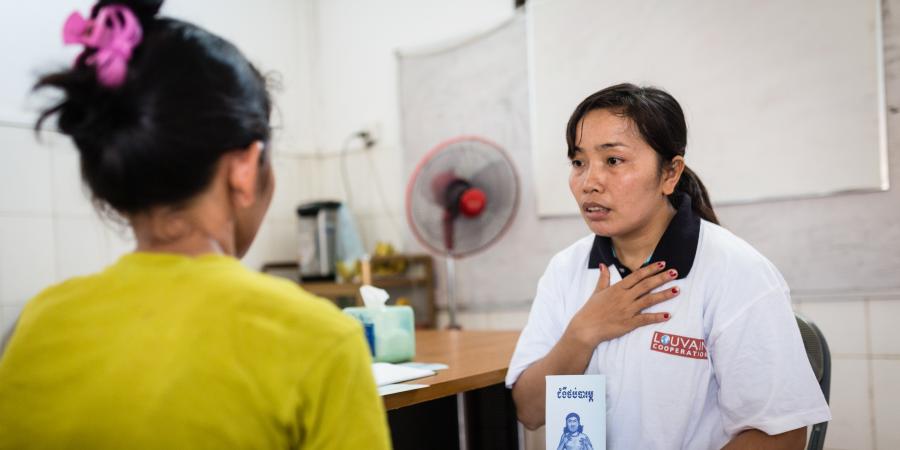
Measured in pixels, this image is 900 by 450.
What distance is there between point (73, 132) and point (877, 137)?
8.00 ft

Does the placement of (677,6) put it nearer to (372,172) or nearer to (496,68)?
(496,68)

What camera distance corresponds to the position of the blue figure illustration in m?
1.31

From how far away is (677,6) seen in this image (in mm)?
2783

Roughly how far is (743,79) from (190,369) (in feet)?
8.06

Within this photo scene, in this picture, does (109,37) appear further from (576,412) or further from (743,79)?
(743,79)

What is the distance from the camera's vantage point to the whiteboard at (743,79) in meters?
2.42

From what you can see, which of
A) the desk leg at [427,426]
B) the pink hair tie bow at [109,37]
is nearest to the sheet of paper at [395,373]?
the desk leg at [427,426]

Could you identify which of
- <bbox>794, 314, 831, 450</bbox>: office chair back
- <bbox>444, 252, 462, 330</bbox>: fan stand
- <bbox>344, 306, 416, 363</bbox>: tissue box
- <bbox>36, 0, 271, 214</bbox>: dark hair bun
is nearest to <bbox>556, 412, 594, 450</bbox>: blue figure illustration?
<bbox>794, 314, 831, 450</bbox>: office chair back

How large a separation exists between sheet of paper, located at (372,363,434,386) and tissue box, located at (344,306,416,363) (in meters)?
0.11

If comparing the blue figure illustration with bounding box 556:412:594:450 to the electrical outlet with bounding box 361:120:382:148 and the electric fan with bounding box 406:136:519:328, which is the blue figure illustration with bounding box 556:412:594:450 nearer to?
the electric fan with bounding box 406:136:519:328

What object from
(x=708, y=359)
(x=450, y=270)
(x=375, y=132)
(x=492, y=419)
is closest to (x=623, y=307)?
(x=708, y=359)

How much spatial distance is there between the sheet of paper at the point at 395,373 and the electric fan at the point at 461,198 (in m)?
1.45

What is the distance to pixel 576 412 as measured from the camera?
1.32 m

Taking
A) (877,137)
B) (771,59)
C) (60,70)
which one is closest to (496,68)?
(771,59)
